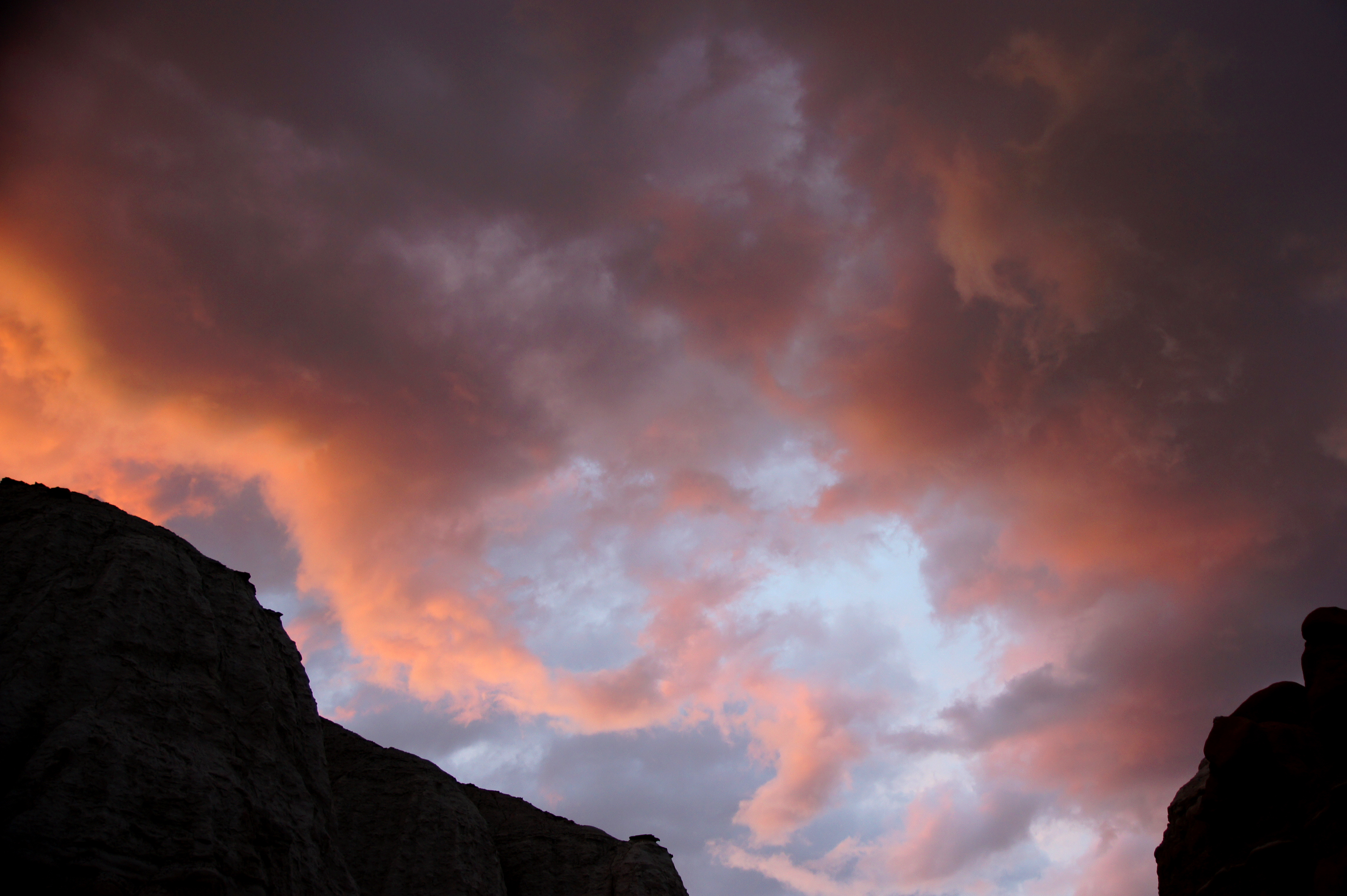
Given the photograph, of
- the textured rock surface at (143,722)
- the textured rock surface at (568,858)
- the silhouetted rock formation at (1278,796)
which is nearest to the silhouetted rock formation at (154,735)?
the textured rock surface at (143,722)

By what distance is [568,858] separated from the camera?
39406 millimetres

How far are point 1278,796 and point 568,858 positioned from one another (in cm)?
3196

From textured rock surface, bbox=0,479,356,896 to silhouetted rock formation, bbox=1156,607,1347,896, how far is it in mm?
27588

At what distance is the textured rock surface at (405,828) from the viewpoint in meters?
32.2

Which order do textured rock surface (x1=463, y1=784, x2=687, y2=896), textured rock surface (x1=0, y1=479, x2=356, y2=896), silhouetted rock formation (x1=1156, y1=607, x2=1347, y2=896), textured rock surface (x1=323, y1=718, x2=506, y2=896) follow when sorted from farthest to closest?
textured rock surface (x1=463, y1=784, x2=687, y2=896)
textured rock surface (x1=323, y1=718, x2=506, y2=896)
silhouetted rock formation (x1=1156, y1=607, x2=1347, y2=896)
textured rock surface (x1=0, y1=479, x2=356, y2=896)

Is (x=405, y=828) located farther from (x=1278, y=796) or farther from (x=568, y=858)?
(x=1278, y=796)

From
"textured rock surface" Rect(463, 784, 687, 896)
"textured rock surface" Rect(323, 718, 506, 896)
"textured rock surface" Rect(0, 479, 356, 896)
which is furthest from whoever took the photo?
"textured rock surface" Rect(463, 784, 687, 896)

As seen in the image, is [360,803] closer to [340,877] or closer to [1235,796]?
[340,877]

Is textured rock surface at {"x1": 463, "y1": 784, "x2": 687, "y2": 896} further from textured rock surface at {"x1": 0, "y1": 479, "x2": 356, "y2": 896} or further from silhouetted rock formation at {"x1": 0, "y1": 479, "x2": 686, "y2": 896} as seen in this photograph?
textured rock surface at {"x1": 0, "y1": 479, "x2": 356, "y2": 896}

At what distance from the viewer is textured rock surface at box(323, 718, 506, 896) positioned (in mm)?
32188

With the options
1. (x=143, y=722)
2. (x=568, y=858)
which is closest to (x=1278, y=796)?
(x=568, y=858)

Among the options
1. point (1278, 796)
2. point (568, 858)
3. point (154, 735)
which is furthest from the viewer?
point (568, 858)

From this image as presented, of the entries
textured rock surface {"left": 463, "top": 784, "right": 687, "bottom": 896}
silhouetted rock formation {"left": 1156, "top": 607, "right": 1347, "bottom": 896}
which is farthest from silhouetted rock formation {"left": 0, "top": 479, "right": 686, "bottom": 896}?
silhouetted rock formation {"left": 1156, "top": 607, "right": 1347, "bottom": 896}

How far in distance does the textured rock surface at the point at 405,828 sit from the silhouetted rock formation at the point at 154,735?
12 cm
